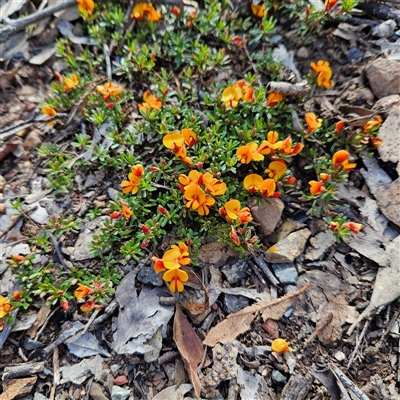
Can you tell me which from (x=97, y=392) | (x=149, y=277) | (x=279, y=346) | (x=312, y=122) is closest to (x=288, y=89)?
(x=312, y=122)

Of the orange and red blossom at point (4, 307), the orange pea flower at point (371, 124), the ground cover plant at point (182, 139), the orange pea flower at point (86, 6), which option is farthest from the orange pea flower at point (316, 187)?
the orange pea flower at point (86, 6)

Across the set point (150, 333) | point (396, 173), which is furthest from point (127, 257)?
point (396, 173)

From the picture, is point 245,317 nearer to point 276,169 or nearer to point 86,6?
point 276,169

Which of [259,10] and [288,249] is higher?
[259,10]

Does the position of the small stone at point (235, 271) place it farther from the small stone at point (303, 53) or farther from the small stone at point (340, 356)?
the small stone at point (303, 53)

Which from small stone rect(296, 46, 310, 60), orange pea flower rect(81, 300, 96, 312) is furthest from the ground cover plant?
small stone rect(296, 46, 310, 60)
